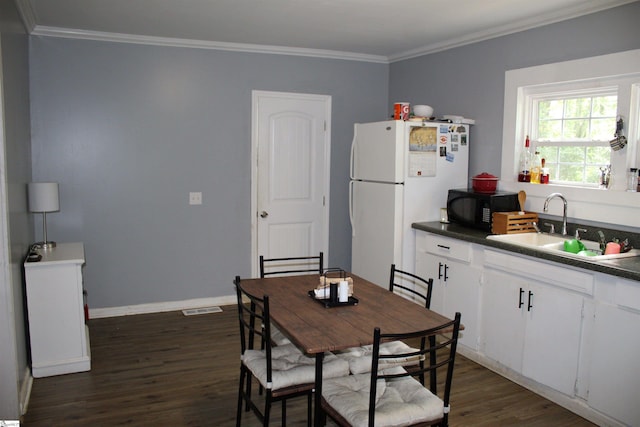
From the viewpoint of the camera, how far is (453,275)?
4047 millimetres

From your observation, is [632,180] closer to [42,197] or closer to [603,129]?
[603,129]

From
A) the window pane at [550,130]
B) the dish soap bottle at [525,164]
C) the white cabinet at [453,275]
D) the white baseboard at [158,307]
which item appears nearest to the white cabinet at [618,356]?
the white cabinet at [453,275]

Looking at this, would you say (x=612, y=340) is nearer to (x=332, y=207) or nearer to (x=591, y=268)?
(x=591, y=268)

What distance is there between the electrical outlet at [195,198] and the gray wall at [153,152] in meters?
0.05

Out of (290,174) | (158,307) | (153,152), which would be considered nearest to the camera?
(153,152)

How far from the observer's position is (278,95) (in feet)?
17.2

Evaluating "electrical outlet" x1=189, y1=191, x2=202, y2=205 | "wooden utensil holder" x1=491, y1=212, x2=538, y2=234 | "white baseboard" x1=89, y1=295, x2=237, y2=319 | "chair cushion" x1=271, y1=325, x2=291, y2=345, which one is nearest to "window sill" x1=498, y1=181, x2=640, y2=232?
"wooden utensil holder" x1=491, y1=212, x2=538, y2=234

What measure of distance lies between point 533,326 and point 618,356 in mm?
563

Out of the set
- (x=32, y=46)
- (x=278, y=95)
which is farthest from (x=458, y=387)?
(x=32, y=46)

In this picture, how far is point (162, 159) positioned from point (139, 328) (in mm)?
1484

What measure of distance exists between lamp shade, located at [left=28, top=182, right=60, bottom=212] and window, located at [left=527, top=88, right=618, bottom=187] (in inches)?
141

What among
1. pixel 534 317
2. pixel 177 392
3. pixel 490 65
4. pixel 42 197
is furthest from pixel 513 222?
pixel 42 197

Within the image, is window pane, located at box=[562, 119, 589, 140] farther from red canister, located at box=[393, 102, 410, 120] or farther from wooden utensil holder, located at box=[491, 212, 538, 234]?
red canister, located at box=[393, 102, 410, 120]

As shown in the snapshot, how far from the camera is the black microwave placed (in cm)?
400
